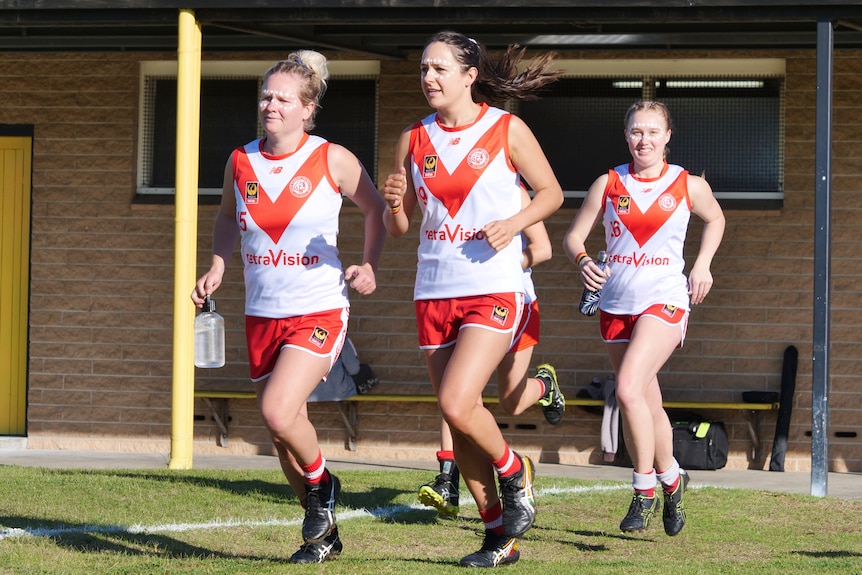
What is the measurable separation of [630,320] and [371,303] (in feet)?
15.6

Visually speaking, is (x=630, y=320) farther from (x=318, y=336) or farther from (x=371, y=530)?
(x=318, y=336)

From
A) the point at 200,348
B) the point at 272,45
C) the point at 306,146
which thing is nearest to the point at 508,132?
the point at 306,146

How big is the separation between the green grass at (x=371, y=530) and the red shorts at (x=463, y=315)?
922 mm

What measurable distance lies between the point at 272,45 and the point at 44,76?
2005mm

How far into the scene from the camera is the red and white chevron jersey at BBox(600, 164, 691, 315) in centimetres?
660

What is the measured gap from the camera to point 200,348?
21.3ft

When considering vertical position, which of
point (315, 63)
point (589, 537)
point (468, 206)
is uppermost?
point (315, 63)

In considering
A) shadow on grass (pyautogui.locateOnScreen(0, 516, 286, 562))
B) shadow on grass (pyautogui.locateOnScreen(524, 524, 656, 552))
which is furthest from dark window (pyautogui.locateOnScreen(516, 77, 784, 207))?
shadow on grass (pyautogui.locateOnScreen(0, 516, 286, 562))

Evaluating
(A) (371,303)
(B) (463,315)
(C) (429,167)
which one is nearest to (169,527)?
(B) (463,315)

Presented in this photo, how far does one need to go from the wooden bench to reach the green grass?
1.75 metres

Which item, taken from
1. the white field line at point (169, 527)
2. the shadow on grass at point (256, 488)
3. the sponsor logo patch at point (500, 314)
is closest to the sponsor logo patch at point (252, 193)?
the sponsor logo patch at point (500, 314)

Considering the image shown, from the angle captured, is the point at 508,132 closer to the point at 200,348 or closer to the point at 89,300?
the point at 200,348

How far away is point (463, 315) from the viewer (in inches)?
210

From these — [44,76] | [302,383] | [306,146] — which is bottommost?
[302,383]
